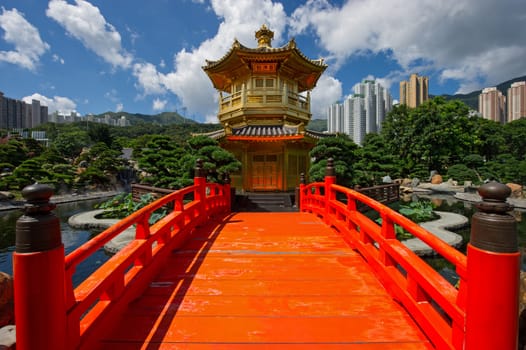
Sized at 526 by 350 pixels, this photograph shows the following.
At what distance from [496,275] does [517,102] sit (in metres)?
99.7

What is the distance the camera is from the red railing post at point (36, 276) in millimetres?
1567

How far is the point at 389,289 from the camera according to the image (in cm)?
288

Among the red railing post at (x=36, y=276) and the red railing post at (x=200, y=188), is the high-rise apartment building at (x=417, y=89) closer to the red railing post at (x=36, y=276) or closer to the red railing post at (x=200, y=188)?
the red railing post at (x=200, y=188)

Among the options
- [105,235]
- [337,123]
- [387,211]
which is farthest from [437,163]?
[337,123]

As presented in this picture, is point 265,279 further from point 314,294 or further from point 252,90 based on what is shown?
point 252,90

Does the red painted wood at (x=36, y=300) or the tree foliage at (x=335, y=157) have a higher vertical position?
the tree foliage at (x=335, y=157)

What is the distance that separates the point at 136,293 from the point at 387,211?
9.43 ft

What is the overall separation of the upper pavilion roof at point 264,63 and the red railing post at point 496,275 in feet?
44.2

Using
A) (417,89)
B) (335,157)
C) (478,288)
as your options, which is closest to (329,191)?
(478,288)

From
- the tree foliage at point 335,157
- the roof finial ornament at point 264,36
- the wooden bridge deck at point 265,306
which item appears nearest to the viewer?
the wooden bridge deck at point 265,306

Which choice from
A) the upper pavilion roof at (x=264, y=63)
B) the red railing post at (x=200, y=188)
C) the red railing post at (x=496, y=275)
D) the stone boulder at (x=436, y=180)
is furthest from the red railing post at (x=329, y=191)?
the stone boulder at (x=436, y=180)

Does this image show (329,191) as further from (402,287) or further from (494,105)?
(494,105)

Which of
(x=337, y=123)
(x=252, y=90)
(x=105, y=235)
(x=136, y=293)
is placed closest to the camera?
(x=105, y=235)

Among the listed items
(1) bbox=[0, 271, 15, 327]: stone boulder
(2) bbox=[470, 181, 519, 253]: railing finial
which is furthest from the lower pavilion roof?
(2) bbox=[470, 181, 519, 253]: railing finial
